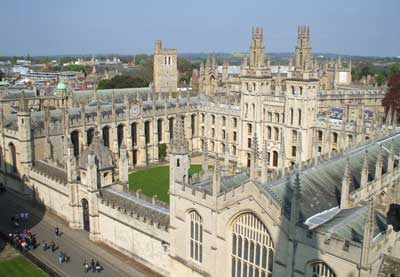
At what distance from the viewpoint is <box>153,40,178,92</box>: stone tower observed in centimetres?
6962

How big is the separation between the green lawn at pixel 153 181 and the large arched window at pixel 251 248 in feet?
54.4

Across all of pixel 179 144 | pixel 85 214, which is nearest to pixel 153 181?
pixel 85 214

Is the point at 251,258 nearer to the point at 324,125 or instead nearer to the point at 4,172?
the point at 324,125

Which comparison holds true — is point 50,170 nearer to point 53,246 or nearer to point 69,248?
point 53,246

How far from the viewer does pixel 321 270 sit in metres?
16.1

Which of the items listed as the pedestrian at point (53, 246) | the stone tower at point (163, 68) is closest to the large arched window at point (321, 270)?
the pedestrian at point (53, 246)

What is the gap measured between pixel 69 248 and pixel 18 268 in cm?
384

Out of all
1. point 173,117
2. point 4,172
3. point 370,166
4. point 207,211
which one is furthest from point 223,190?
point 173,117

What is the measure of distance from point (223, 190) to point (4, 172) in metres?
27.0

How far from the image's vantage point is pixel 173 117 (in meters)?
50.6

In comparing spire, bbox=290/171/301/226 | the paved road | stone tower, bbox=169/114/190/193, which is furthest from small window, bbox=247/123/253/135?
spire, bbox=290/171/301/226

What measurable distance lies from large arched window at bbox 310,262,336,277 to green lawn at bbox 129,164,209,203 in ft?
66.2

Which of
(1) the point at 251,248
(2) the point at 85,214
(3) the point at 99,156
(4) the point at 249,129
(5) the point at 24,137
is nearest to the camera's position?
(1) the point at 251,248

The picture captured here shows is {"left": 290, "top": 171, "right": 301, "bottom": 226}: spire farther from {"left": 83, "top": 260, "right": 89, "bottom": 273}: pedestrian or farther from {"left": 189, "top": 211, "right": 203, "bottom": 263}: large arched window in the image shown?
{"left": 83, "top": 260, "right": 89, "bottom": 273}: pedestrian
